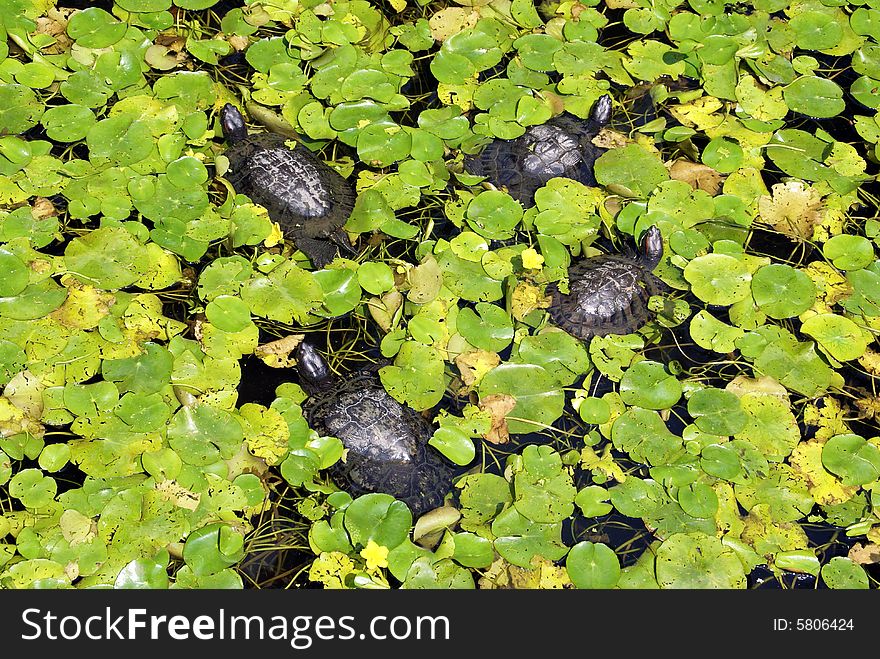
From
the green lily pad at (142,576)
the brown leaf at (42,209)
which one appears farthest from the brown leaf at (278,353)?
the brown leaf at (42,209)

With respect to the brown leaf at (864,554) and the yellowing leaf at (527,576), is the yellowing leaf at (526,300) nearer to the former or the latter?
the yellowing leaf at (527,576)

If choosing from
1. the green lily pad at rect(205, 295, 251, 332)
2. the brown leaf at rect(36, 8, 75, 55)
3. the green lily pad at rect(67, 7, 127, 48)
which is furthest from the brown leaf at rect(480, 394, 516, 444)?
the brown leaf at rect(36, 8, 75, 55)

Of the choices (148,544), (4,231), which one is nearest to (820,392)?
(148,544)

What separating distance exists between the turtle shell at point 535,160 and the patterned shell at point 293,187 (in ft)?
2.11

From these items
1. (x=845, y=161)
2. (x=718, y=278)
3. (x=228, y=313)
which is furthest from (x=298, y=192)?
(x=845, y=161)

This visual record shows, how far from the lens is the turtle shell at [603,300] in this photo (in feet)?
10.6

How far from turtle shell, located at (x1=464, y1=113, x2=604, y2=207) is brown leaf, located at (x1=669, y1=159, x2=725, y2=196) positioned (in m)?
0.38

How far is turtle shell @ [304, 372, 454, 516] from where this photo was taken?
9.42 ft

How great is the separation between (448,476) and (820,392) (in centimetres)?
152

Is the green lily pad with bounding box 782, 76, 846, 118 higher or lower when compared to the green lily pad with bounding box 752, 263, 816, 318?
higher

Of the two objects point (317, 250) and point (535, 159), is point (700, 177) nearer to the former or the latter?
point (535, 159)

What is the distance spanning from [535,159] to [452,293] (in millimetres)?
790

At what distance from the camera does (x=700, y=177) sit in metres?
3.70

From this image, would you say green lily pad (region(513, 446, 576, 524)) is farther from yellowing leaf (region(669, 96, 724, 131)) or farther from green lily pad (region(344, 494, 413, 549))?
yellowing leaf (region(669, 96, 724, 131))
